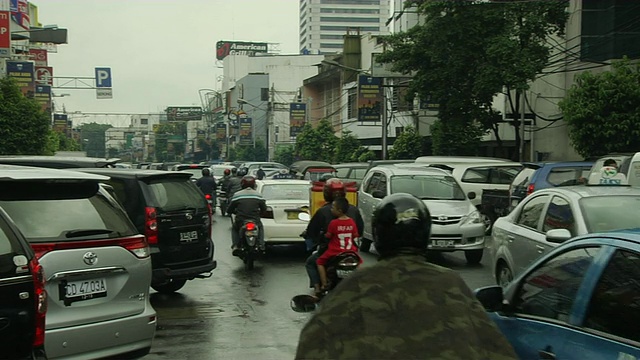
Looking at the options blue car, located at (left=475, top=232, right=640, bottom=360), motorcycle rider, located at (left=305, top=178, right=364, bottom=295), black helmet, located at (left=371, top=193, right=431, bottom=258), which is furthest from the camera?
motorcycle rider, located at (left=305, top=178, right=364, bottom=295)

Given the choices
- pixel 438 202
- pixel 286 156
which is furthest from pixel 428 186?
pixel 286 156

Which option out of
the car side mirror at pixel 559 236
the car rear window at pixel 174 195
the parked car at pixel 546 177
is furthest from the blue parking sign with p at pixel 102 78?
the car side mirror at pixel 559 236

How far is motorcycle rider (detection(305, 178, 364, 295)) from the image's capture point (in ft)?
27.8

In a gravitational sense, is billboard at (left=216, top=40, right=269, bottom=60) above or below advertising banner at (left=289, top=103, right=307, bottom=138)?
above

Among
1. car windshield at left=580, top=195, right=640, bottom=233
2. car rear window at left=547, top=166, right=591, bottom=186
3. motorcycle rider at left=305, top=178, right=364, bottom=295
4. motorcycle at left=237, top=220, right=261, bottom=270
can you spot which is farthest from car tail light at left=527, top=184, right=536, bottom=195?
car windshield at left=580, top=195, right=640, bottom=233

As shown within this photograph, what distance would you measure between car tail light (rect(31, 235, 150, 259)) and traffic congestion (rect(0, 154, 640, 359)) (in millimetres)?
12

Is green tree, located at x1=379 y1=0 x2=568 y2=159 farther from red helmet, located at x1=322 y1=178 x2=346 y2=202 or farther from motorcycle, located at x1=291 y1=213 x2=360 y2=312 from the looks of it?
motorcycle, located at x1=291 y1=213 x2=360 y2=312

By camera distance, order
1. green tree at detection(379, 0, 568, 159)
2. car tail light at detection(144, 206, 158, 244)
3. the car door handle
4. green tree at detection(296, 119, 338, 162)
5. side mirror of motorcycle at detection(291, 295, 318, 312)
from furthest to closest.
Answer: green tree at detection(296, 119, 338, 162), green tree at detection(379, 0, 568, 159), car tail light at detection(144, 206, 158, 244), side mirror of motorcycle at detection(291, 295, 318, 312), the car door handle

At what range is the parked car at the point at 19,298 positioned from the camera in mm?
4652

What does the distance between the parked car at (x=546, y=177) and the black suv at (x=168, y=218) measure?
7766mm

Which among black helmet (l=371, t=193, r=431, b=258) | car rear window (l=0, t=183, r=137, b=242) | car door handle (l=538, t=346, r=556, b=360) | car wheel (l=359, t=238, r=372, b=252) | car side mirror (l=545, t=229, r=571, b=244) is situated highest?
black helmet (l=371, t=193, r=431, b=258)

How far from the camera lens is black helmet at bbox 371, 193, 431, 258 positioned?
2742mm

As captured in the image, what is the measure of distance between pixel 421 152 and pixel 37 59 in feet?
148

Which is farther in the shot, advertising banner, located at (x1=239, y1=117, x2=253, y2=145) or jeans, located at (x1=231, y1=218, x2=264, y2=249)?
advertising banner, located at (x1=239, y1=117, x2=253, y2=145)
